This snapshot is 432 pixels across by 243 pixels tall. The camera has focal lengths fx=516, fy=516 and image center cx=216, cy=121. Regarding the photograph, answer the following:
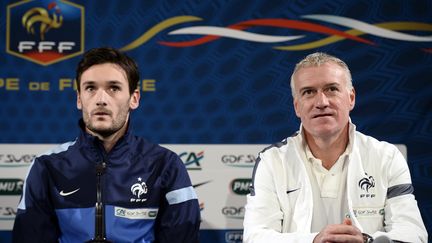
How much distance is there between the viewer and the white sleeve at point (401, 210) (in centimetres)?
188

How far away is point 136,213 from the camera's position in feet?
6.77

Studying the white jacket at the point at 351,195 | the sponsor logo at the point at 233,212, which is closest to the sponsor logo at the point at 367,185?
the white jacket at the point at 351,195

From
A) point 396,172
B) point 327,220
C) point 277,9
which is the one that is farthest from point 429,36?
point 327,220

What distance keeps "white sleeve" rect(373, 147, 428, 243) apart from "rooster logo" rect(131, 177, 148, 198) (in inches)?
35.8

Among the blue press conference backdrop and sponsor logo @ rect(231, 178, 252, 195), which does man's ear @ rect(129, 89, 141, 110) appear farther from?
sponsor logo @ rect(231, 178, 252, 195)

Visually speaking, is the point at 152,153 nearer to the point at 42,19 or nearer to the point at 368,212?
the point at 368,212

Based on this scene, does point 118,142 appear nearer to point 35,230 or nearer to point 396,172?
point 35,230

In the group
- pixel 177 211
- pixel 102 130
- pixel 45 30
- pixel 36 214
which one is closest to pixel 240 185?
pixel 177 211

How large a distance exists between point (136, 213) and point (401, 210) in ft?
3.38

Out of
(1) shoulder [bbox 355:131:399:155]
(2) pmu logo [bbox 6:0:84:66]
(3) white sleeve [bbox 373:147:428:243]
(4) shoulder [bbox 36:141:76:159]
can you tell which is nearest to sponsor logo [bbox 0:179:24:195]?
(2) pmu logo [bbox 6:0:84:66]

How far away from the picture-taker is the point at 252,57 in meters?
2.90

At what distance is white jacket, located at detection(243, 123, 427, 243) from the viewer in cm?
198

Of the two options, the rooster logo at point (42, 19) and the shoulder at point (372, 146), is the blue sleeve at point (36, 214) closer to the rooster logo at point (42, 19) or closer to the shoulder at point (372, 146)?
the rooster logo at point (42, 19)

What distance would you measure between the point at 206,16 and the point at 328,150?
1164 millimetres
